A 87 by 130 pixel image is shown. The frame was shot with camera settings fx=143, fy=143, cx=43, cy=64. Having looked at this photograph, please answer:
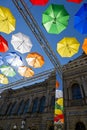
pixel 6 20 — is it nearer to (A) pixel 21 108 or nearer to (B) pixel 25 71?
(B) pixel 25 71

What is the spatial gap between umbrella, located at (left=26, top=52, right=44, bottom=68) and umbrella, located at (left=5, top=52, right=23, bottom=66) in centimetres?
85

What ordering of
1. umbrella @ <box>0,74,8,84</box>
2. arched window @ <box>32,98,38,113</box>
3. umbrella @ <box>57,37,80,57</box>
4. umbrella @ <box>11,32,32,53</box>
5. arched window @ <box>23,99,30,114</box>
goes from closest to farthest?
umbrella @ <box>57,37,80,57</box>
umbrella @ <box>11,32,32,53</box>
umbrella @ <box>0,74,8,84</box>
arched window @ <box>32,98,38,113</box>
arched window @ <box>23,99,30,114</box>

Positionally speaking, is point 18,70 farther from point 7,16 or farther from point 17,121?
point 17,121

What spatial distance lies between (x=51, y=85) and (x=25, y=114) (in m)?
5.78

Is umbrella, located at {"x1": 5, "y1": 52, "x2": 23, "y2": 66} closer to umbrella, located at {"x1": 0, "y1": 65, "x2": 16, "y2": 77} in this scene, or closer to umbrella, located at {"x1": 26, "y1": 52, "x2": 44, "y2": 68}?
umbrella, located at {"x1": 26, "y1": 52, "x2": 44, "y2": 68}

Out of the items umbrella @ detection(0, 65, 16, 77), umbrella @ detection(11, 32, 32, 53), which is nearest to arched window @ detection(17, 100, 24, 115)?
umbrella @ detection(0, 65, 16, 77)

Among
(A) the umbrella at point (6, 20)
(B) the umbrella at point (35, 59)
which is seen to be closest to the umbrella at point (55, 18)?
(A) the umbrella at point (6, 20)

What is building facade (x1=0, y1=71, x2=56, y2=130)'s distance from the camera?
17.8 metres

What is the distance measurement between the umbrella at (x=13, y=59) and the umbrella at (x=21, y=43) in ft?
3.46

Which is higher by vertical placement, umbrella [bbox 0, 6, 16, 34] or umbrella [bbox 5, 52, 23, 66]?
umbrella [bbox 5, 52, 23, 66]

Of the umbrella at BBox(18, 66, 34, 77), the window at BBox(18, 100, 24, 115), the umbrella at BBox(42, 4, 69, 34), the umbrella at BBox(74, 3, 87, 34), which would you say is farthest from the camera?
the window at BBox(18, 100, 24, 115)

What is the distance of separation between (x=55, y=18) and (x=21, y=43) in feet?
10.3

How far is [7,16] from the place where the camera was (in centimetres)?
819

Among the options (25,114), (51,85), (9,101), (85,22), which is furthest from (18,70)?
(9,101)
